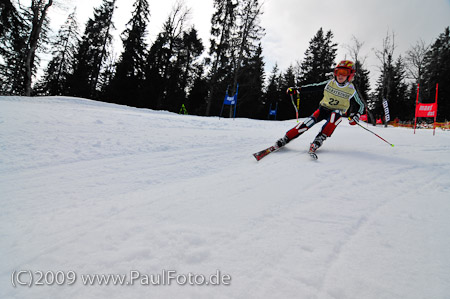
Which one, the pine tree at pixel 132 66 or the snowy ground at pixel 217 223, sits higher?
the pine tree at pixel 132 66

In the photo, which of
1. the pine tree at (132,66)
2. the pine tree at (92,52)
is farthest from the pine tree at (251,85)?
the pine tree at (92,52)

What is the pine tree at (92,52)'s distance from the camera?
74.9 ft

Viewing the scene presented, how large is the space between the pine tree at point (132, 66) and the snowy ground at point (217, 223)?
20804 mm

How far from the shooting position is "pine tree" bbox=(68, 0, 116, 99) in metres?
22.8

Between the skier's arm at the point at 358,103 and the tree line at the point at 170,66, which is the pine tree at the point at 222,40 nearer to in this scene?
the tree line at the point at 170,66

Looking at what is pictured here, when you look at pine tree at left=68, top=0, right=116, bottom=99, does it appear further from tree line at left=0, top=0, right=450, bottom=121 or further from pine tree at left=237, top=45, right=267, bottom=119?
pine tree at left=237, top=45, right=267, bottom=119

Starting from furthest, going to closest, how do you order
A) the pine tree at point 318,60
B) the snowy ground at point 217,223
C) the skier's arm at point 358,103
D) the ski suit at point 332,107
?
1. the pine tree at point 318,60
2. the skier's arm at point 358,103
3. the ski suit at point 332,107
4. the snowy ground at point 217,223

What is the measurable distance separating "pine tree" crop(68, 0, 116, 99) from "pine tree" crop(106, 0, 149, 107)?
1966 millimetres

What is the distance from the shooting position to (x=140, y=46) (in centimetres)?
2266

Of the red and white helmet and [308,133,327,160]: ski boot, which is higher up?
the red and white helmet

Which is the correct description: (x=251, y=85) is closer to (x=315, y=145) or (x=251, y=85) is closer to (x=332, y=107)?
(x=332, y=107)

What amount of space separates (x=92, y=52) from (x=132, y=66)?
608 centimetres

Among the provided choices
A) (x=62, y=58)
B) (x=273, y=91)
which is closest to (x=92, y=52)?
(x=62, y=58)

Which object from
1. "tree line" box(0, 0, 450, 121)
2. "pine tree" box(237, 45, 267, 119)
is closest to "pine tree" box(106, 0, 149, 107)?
"tree line" box(0, 0, 450, 121)
